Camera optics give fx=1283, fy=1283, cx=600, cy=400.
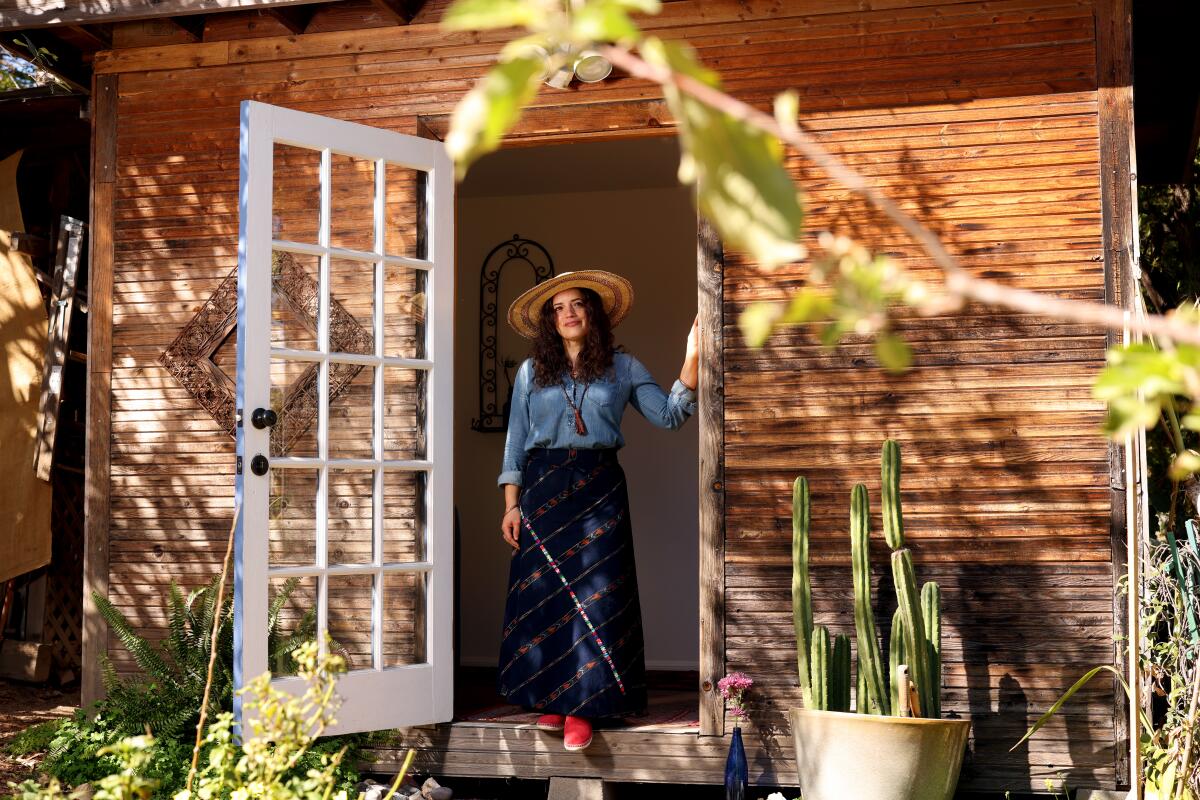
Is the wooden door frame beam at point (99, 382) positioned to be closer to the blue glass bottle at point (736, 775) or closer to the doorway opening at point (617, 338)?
the doorway opening at point (617, 338)

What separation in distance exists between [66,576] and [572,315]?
339 centimetres

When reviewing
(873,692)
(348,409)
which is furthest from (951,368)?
(348,409)

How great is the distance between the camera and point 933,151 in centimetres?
439

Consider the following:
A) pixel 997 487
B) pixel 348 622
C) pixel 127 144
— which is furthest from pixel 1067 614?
pixel 127 144

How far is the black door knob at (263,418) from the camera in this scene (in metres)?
4.12

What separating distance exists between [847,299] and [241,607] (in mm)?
3391

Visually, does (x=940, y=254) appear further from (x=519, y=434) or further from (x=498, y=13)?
(x=519, y=434)

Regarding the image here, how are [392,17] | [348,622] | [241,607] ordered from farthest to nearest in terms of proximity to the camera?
[392,17] → [348,622] → [241,607]

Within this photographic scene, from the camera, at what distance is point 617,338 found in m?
7.28

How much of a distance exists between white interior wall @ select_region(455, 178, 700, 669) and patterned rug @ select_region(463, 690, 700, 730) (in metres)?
1.74

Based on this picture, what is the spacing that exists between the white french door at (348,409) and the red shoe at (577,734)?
46cm

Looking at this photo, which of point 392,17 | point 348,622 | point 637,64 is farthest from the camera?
point 392,17

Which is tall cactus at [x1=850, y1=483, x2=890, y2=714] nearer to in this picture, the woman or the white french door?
the woman

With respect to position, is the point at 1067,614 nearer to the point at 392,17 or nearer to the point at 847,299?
the point at 392,17
